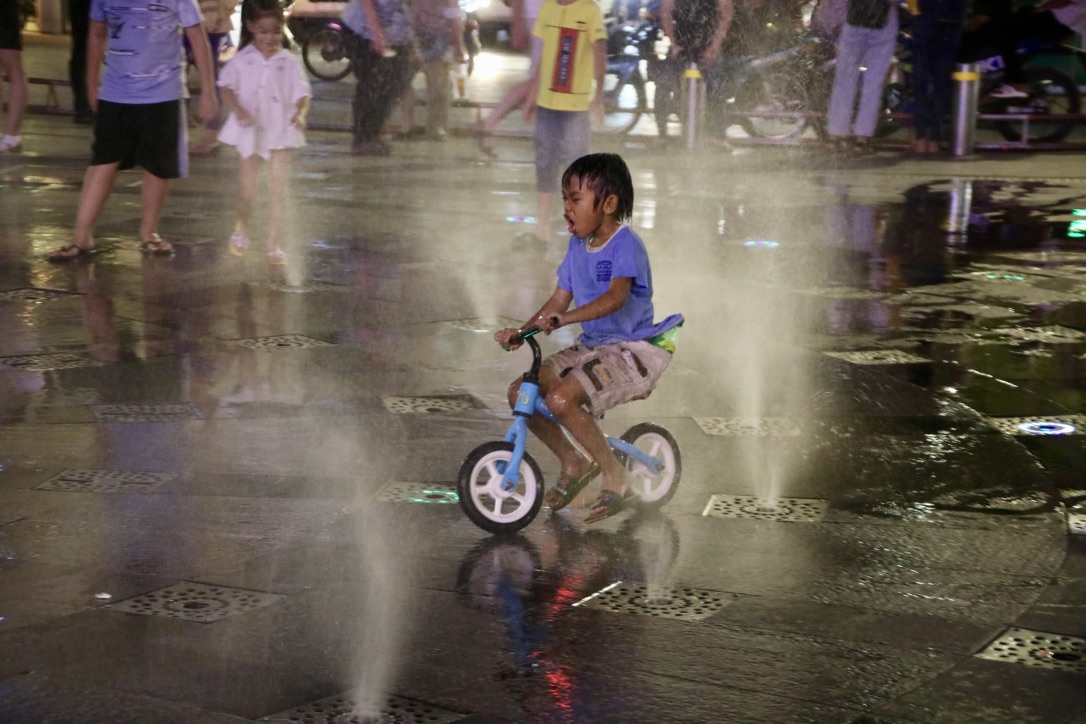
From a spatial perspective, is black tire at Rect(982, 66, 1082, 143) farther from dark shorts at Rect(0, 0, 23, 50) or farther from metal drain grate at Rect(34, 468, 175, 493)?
metal drain grate at Rect(34, 468, 175, 493)

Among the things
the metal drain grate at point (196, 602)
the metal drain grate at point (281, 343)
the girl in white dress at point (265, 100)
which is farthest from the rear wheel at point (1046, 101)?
the metal drain grate at point (196, 602)

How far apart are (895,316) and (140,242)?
5496 mm

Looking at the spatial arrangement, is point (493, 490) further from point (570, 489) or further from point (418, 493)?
point (418, 493)

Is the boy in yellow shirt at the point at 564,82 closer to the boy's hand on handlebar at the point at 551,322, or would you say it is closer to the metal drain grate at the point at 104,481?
the metal drain grate at the point at 104,481

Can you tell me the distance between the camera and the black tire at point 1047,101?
1867 centimetres

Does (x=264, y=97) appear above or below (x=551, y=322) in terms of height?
above

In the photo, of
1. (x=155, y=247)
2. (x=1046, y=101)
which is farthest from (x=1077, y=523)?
(x=1046, y=101)

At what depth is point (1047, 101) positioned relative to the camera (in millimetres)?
18844

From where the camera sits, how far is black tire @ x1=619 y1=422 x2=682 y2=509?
5.79m

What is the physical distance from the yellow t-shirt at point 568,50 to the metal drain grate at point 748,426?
4.70 metres

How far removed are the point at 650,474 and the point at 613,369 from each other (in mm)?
483

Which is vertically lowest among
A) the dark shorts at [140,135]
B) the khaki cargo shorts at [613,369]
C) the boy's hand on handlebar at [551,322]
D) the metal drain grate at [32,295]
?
the metal drain grate at [32,295]

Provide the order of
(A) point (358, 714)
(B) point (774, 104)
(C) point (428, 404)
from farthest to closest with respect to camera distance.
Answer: (B) point (774, 104), (C) point (428, 404), (A) point (358, 714)

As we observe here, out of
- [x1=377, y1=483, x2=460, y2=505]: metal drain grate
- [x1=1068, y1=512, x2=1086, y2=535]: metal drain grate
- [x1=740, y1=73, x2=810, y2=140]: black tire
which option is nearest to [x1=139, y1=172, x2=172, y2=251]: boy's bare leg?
[x1=377, y1=483, x2=460, y2=505]: metal drain grate
